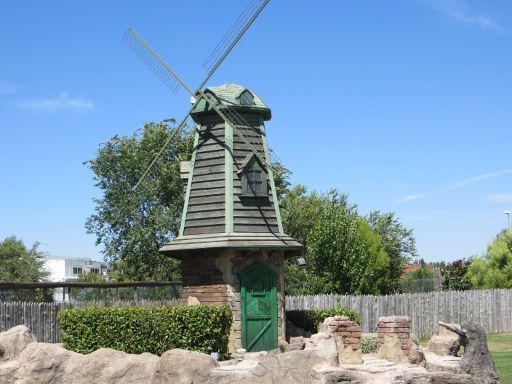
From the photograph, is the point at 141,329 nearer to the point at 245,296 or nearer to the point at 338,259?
the point at 245,296

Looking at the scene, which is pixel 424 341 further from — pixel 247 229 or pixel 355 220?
pixel 247 229

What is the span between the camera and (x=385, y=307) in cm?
3019

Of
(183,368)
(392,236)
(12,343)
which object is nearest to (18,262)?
(392,236)

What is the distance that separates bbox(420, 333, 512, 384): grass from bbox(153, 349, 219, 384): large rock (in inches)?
274

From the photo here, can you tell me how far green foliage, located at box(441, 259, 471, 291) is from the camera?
42.0 m

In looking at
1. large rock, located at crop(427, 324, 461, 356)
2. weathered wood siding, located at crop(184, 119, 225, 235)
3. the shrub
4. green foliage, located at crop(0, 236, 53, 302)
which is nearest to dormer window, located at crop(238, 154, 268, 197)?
weathered wood siding, located at crop(184, 119, 225, 235)

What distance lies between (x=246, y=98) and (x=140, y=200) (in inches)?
525

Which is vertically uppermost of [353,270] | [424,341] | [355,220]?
[355,220]

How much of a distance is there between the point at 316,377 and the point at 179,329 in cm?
764

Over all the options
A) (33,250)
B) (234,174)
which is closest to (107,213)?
(234,174)

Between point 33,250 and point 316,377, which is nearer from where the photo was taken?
point 316,377

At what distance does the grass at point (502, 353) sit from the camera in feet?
55.2

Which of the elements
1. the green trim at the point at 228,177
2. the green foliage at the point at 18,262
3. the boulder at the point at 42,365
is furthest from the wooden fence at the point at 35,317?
the green foliage at the point at 18,262

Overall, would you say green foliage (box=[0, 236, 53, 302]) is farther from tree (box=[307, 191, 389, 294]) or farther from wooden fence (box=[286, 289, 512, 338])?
wooden fence (box=[286, 289, 512, 338])
